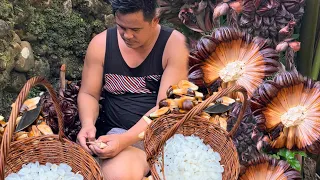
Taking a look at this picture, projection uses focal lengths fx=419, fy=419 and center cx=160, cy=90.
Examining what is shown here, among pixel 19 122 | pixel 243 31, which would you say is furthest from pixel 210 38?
pixel 19 122

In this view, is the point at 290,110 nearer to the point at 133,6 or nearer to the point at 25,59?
the point at 133,6

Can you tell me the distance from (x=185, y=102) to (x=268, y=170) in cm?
39

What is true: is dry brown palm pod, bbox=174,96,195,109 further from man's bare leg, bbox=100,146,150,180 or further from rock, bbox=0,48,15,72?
rock, bbox=0,48,15,72

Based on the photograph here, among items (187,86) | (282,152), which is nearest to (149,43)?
(187,86)

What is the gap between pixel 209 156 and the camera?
1.29 metres

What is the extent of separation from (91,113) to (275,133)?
713 millimetres

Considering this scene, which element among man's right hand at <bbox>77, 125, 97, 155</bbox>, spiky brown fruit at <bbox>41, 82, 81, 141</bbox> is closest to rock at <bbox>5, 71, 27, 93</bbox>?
spiky brown fruit at <bbox>41, 82, 81, 141</bbox>

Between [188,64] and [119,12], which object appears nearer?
[119,12]

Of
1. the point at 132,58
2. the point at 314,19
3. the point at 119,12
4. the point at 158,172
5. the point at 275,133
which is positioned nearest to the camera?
the point at 158,172

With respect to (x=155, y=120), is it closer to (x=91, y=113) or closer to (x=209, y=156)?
(x=209, y=156)

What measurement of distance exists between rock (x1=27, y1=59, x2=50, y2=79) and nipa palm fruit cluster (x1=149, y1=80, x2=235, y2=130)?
0.94 m

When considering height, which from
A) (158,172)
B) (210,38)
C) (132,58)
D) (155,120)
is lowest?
(158,172)

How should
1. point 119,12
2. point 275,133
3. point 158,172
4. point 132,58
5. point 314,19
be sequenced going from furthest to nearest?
point 132,58, point 314,19, point 119,12, point 275,133, point 158,172

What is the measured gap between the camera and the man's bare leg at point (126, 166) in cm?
140
